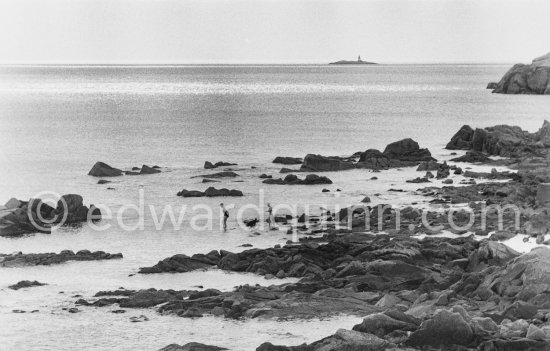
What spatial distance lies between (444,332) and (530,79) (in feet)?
501

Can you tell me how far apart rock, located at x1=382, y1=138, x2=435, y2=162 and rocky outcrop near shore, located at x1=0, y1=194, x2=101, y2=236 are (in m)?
25.2

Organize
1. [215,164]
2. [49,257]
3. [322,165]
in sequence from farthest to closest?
[215,164]
[322,165]
[49,257]

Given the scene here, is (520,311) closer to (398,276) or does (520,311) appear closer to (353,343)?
(353,343)

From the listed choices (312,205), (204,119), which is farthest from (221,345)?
(204,119)

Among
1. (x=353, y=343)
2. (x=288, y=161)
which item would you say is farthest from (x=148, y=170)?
(x=353, y=343)

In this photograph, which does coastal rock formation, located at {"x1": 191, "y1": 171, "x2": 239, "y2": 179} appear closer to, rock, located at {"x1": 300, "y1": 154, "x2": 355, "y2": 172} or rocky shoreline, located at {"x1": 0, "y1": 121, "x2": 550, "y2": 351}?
rock, located at {"x1": 300, "y1": 154, "x2": 355, "y2": 172}

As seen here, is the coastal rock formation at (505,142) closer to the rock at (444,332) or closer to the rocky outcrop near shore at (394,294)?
the rocky outcrop near shore at (394,294)

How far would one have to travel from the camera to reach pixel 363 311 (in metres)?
27.5

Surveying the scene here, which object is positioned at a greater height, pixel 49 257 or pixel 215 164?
pixel 215 164

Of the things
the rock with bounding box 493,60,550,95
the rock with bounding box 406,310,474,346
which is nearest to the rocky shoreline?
the rock with bounding box 406,310,474,346

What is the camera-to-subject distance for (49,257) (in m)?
36.7

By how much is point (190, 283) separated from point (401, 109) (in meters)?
113

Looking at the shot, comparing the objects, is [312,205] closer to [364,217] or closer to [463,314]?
[364,217]

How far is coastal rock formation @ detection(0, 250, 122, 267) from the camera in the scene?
1420 inches
